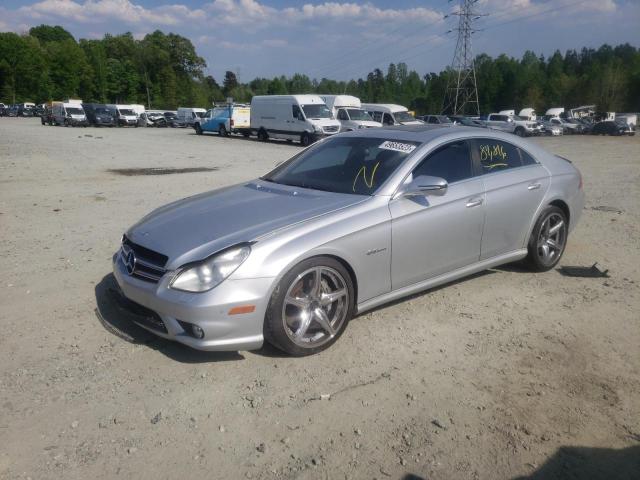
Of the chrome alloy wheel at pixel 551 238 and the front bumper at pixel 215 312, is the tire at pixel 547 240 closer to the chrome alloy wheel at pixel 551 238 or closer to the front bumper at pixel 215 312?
the chrome alloy wheel at pixel 551 238

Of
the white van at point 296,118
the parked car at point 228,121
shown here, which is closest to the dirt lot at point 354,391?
the white van at point 296,118

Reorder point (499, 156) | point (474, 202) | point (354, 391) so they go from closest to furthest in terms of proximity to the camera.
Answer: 1. point (354, 391)
2. point (474, 202)
3. point (499, 156)

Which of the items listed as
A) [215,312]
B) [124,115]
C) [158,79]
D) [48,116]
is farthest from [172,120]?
[215,312]

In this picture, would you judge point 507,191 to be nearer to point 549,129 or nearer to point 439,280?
point 439,280

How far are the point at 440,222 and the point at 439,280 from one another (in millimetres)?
501

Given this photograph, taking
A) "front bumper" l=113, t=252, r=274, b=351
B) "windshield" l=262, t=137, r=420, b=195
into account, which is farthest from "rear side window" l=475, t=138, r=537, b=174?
"front bumper" l=113, t=252, r=274, b=351

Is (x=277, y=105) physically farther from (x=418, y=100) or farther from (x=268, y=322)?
(x=418, y=100)

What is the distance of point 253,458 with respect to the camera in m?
2.81

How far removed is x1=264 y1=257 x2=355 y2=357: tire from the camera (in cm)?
366

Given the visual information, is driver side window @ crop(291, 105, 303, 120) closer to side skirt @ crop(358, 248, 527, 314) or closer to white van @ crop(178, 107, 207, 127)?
side skirt @ crop(358, 248, 527, 314)

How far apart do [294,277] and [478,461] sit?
1.57m

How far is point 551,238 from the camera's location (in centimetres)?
563

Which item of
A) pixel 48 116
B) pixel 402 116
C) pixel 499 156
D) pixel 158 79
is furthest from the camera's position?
pixel 158 79

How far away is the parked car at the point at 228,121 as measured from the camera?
3431cm
